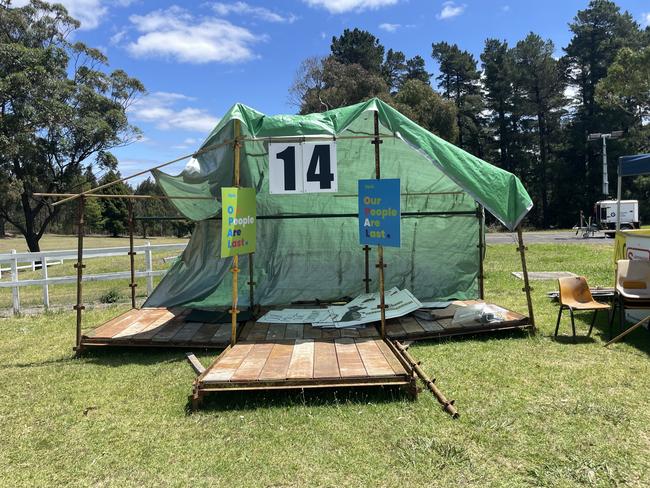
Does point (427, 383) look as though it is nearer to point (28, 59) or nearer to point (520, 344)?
point (520, 344)

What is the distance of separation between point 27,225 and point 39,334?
69.5 ft

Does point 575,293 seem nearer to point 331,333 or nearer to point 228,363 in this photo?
point 331,333

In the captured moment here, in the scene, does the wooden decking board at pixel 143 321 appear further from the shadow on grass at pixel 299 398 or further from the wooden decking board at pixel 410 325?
the wooden decking board at pixel 410 325

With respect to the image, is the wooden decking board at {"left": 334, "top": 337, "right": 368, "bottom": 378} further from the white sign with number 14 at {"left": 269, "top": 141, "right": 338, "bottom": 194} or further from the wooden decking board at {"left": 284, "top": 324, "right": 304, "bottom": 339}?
the white sign with number 14 at {"left": 269, "top": 141, "right": 338, "bottom": 194}

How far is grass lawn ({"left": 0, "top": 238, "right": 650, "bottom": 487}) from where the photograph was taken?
321 centimetres

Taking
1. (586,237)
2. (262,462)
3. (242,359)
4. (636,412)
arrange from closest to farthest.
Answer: (262,462) → (636,412) → (242,359) → (586,237)

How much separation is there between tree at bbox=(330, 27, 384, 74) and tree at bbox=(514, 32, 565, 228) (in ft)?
46.1

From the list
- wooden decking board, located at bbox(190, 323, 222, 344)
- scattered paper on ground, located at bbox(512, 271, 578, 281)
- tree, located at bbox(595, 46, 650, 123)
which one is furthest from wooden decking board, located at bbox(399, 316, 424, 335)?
tree, located at bbox(595, 46, 650, 123)

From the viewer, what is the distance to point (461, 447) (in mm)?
3461

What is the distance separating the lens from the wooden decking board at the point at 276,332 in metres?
6.15

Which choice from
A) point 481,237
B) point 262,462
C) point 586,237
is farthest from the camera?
point 586,237

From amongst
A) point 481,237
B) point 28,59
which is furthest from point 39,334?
point 28,59

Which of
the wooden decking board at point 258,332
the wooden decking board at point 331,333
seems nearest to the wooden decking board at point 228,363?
the wooden decking board at point 258,332

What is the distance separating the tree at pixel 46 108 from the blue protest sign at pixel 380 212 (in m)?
19.6
